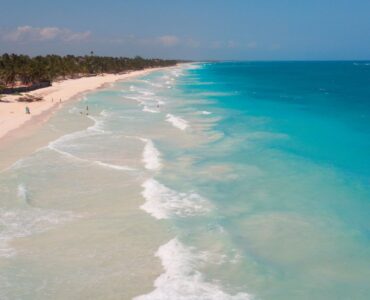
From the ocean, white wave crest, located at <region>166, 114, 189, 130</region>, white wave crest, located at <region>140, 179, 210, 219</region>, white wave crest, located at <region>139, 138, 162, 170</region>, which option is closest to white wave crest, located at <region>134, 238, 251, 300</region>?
the ocean

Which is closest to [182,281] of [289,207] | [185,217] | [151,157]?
[185,217]

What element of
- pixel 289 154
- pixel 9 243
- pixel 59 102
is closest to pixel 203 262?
pixel 9 243

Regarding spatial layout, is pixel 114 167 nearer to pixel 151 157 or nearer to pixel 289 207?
pixel 151 157

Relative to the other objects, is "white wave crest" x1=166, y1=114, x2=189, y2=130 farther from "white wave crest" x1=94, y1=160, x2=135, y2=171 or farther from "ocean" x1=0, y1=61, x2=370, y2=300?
"white wave crest" x1=94, y1=160, x2=135, y2=171

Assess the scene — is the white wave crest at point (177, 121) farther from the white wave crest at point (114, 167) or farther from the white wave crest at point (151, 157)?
the white wave crest at point (114, 167)

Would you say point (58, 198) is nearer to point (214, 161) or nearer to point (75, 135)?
point (214, 161)

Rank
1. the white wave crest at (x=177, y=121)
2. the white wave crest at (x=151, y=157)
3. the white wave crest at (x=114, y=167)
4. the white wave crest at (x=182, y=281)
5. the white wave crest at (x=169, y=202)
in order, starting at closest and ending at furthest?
the white wave crest at (x=182, y=281)
the white wave crest at (x=169, y=202)
the white wave crest at (x=114, y=167)
the white wave crest at (x=151, y=157)
the white wave crest at (x=177, y=121)

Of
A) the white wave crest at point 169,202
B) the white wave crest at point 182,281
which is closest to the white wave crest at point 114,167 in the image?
the white wave crest at point 169,202
